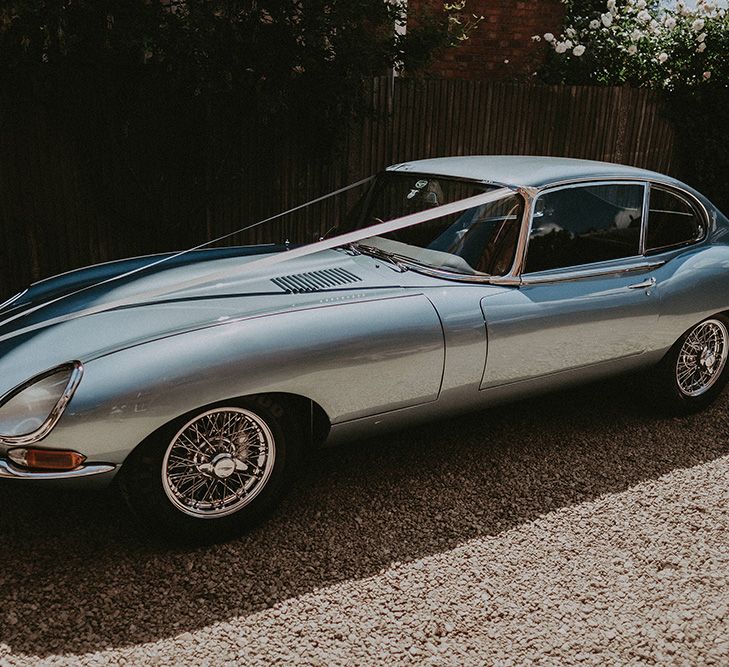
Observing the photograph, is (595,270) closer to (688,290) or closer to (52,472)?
(688,290)

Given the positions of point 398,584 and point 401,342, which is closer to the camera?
point 398,584

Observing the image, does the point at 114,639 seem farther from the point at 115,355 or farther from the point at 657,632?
the point at 657,632

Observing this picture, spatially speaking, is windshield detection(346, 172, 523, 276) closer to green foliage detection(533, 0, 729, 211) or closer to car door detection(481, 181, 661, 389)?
car door detection(481, 181, 661, 389)

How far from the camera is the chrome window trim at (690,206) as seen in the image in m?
3.98

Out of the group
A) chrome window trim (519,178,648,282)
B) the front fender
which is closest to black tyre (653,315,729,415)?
chrome window trim (519,178,648,282)

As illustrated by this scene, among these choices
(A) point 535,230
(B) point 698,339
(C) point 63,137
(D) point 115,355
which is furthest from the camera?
(C) point 63,137

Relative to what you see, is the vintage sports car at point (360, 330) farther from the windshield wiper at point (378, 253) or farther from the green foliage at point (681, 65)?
the green foliage at point (681, 65)

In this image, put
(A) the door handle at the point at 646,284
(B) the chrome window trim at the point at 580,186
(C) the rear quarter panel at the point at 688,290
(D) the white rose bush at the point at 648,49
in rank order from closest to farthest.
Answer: (B) the chrome window trim at the point at 580,186, (A) the door handle at the point at 646,284, (C) the rear quarter panel at the point at 688,290, (D) the white rose bush at the point at 648,49

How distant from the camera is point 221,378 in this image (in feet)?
8.56

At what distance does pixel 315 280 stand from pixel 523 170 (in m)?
1.32

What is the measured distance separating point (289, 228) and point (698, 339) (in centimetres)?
388

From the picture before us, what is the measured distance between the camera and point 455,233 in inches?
138

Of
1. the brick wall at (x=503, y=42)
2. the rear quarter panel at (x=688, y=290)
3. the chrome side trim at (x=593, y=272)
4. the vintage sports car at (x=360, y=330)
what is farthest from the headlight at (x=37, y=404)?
the brick wall at (x=503, y=42)

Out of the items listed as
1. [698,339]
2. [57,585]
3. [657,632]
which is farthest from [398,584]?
[698,339]
